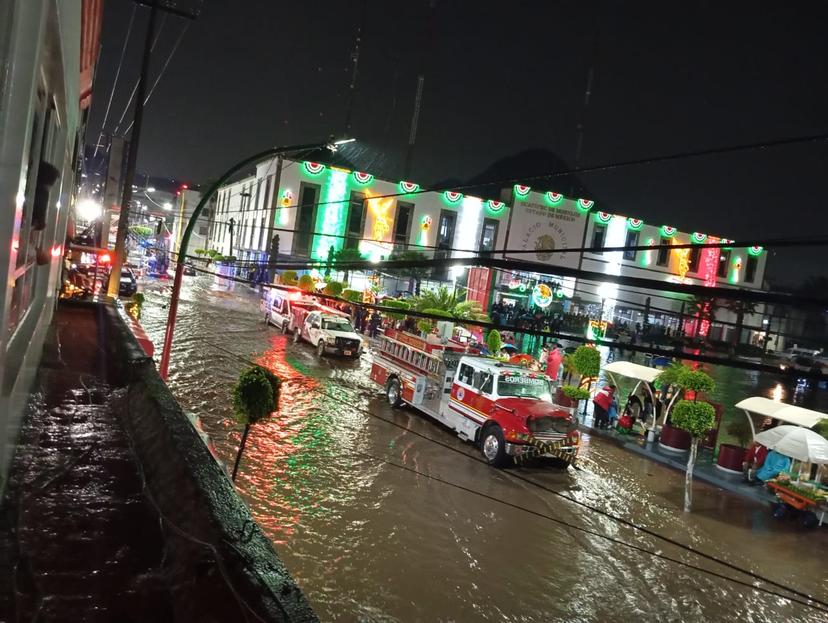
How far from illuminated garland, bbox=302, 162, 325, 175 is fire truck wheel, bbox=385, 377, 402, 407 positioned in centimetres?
2525

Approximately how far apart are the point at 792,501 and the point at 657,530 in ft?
13.0

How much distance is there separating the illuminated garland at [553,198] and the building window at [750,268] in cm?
2014

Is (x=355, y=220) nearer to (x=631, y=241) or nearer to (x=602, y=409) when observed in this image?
(x=631, y=241)

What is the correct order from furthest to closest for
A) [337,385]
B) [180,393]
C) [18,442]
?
1. [337,385]
2. [180,393]
3. [18,442]

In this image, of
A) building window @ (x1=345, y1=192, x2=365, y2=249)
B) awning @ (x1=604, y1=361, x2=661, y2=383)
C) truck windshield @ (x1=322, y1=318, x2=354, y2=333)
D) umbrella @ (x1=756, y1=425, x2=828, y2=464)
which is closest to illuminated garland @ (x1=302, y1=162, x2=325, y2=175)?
building window @ (x1=345, y1=192, x2=365, y2=249)

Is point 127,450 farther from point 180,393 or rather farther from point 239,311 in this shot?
point 239,311

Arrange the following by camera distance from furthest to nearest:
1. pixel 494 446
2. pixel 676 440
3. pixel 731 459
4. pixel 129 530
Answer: pixel 676 440 → pixel 731 459 → pixel 494 446 → pixel 129 530

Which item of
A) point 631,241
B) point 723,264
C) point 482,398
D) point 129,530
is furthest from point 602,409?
point 723,264

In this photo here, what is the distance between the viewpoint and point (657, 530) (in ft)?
38.1

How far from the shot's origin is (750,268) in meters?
52.0

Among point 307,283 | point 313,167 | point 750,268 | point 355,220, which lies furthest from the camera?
point 750,268

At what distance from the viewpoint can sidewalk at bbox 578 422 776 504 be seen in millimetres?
14977

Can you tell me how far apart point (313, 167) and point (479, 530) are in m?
33.9

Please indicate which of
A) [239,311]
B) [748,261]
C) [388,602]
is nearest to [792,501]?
[388,602]
